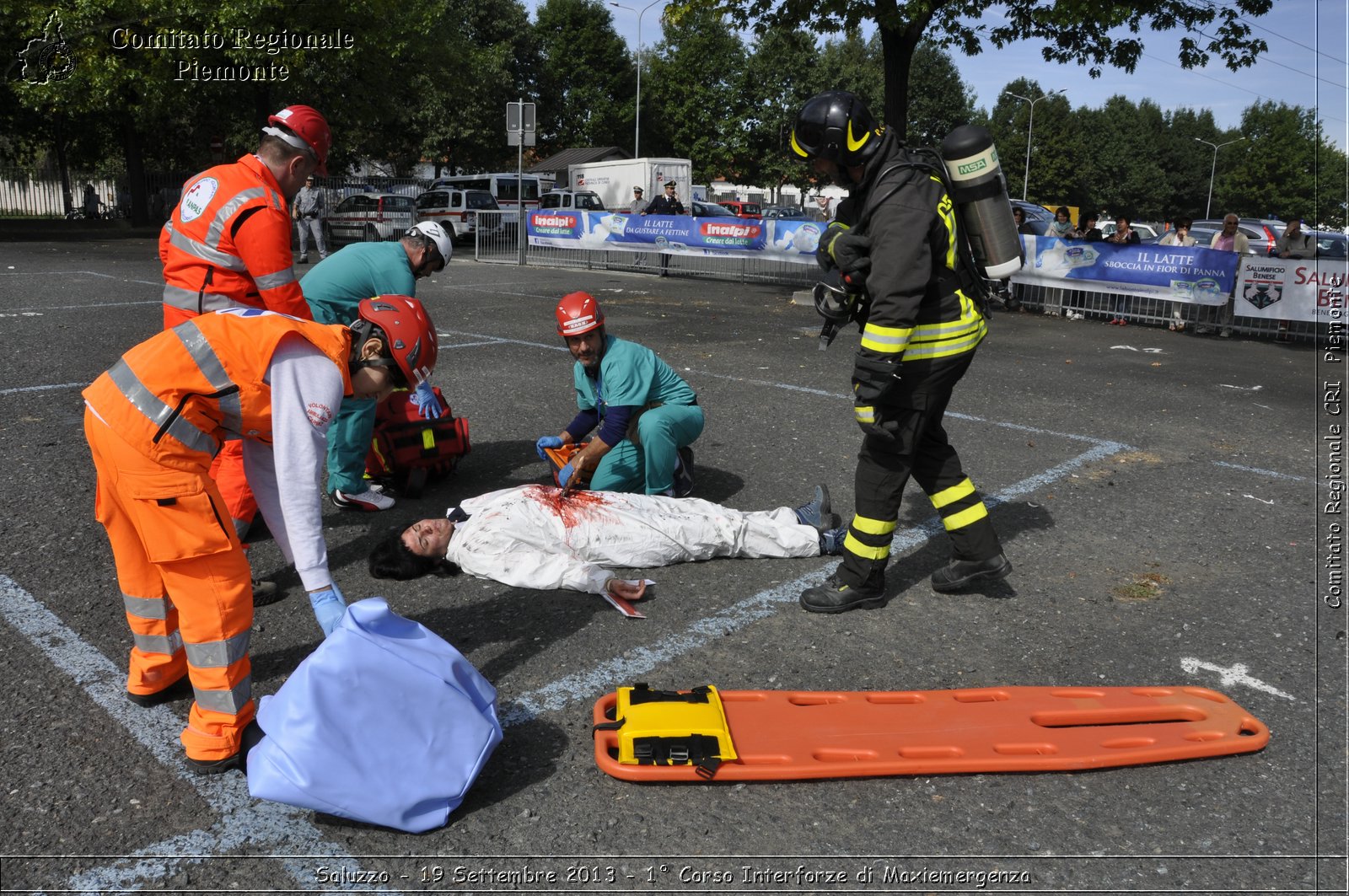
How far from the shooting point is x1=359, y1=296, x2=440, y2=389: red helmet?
316cm

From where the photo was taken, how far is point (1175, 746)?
3191 mm

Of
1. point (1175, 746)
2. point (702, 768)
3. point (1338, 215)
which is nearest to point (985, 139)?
point (1175, 746)

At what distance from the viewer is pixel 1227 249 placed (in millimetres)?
15305

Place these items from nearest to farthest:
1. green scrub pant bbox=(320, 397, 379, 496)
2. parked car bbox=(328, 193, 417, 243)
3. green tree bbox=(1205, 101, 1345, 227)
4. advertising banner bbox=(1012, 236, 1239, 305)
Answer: green scrub pant bbox=(320, 397, 379, 496), advertising banner bbox=(1012, 236, 1239, 305), parked car bbox=(328, 193, 417, 243), green tree bbox=(1205, 101, 1345, 227)

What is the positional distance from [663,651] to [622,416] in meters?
1.57

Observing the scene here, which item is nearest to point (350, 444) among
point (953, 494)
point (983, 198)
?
point (953, 494)

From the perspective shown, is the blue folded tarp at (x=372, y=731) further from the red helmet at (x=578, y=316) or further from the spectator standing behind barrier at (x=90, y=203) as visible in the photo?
the spectator standing behind barrier at (x=90, y=203)

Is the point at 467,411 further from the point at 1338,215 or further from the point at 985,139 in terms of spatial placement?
the point at 1338,215

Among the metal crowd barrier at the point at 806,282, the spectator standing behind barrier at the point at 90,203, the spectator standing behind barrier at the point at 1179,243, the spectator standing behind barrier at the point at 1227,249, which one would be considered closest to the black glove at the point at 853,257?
the metal crowd barrier at the point at 806,282

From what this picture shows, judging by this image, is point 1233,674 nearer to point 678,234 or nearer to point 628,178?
point 678,234

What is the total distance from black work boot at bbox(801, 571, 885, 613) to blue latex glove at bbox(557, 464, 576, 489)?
57.0 inches

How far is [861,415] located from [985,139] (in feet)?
4.17

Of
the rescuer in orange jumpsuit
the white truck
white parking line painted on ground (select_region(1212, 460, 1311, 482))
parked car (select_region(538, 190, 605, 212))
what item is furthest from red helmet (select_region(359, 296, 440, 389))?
the white truck

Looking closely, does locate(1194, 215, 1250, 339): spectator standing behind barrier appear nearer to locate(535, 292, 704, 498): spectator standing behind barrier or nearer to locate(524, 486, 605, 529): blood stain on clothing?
locate(535, 292, 704, 498): spectator standing behind barrier
